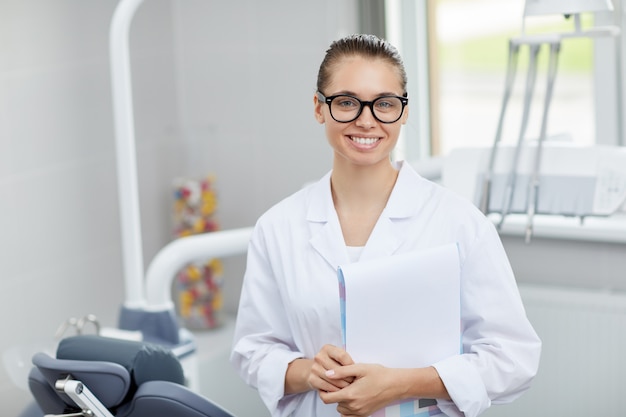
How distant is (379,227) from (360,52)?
285 mm

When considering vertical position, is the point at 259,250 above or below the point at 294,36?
below

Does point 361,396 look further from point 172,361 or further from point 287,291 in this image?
point 172,361

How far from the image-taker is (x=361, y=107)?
5.08ft

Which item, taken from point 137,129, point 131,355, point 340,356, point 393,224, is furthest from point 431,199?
point 137,129

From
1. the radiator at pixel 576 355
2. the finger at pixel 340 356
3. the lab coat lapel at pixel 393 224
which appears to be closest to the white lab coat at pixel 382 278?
the lab coat lapel at pixel 393 224

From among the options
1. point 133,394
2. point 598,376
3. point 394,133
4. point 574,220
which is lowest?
point 598,376

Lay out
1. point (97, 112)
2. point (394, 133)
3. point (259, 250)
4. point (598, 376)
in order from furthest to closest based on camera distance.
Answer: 1. point (97, 112)
2. point (598, 376)
3. point (259, 250)
4. point (394, 133)

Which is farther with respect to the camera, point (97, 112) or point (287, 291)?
point (97, 112)

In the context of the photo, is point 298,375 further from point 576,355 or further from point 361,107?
point 576,355

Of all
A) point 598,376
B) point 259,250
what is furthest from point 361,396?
→ point 598,376

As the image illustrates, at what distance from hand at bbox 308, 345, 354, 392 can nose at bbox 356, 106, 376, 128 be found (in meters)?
0.35

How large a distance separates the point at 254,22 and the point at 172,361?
1798 mm

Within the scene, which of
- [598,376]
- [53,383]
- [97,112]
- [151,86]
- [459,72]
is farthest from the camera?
[459,72]

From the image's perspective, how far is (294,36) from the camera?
3338mm
